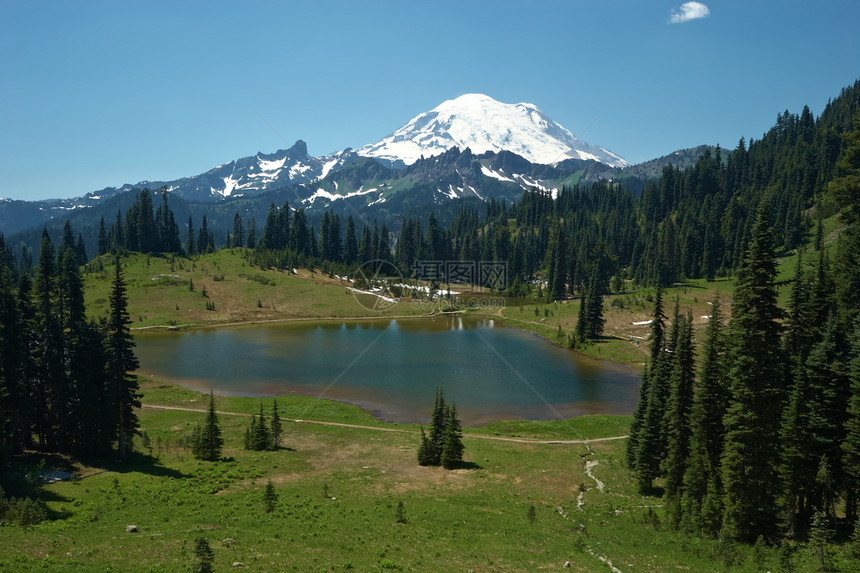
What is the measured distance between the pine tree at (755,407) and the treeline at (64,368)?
43.1 m

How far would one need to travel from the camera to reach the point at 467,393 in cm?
6788

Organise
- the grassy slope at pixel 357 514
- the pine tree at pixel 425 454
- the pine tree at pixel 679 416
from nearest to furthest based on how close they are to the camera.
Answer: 1. the grassy slope at pixel 357 514
2. the pine tree at pixel 679 416
3. the pine tree at pixel 425 454

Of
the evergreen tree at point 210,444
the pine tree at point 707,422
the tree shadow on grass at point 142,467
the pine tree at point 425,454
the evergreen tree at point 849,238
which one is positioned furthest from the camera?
the pine tree at point 425,454

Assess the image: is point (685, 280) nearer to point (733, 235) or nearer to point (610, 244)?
point (733, 235)

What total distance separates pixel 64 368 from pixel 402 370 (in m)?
45.9

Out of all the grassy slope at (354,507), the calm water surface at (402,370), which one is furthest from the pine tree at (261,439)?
the calm water surface at (402,370)

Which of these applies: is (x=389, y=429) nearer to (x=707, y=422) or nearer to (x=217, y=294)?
(x=707, y=422)

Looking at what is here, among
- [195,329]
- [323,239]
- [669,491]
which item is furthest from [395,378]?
[323,239]

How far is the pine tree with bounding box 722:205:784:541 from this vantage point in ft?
90.0

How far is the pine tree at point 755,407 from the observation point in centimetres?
2744

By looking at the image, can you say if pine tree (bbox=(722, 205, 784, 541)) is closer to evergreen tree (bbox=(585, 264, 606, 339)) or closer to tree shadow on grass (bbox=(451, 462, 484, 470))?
tree shadow on grass (bbox=(451, 462, 484, 470))

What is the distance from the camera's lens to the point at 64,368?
1594 inches

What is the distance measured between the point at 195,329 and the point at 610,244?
145195 millimetres

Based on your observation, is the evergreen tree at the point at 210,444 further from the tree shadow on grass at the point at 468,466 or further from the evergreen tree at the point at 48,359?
the tree shadow on grass at the point at 468,466
